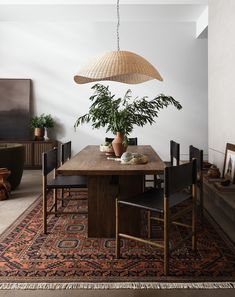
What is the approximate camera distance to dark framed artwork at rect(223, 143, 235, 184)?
3.90m

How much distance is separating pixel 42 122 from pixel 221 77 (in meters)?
4.01

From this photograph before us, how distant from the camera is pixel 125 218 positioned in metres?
2.97

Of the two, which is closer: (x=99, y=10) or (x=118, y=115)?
(x=118, y=115)

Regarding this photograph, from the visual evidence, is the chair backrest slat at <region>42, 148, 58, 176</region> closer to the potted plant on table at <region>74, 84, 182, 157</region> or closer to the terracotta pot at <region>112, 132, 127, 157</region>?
the potted plant on table at <region>74, 84, 182, 157</region>

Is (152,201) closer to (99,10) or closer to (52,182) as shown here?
(52,182)

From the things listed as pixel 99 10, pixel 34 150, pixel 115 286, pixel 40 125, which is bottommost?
pixel 115 286

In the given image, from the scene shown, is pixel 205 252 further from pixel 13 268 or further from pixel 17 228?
pixel 17 228

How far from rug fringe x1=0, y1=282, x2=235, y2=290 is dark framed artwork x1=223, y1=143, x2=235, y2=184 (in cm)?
195

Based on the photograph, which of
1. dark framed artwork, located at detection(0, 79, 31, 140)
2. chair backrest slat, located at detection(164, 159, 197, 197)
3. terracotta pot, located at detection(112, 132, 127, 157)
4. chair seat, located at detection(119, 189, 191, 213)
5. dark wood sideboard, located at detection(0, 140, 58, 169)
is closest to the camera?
chair backrest slat, located at detection(164, 159, 197, 197)

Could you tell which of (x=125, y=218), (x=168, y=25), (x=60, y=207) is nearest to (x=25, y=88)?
(x=168, y=25)

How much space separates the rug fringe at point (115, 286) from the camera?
6.75 feet

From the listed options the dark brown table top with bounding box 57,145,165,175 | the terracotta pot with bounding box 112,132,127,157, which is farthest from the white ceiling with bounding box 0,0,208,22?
the dark brown table top with bounding box 57,145,165,175

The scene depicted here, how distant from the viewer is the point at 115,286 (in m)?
2.07

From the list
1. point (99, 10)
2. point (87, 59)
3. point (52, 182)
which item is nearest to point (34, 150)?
point (87, 59)
